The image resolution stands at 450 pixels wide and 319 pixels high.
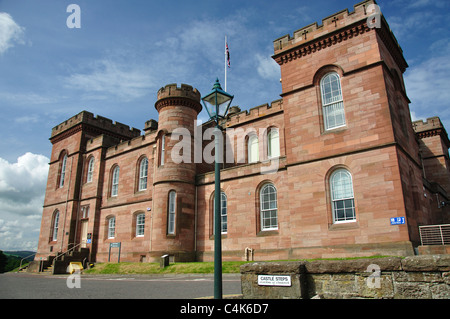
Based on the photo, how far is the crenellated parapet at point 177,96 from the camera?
951 inches

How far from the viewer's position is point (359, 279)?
637 cm

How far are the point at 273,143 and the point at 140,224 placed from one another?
12.3 meters

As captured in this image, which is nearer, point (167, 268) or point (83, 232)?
point (167, 268)

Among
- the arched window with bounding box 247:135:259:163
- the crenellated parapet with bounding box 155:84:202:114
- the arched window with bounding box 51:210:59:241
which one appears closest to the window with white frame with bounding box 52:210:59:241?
the arched window with bounding box 51:210:59:241

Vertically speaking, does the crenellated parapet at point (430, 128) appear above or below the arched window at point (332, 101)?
above

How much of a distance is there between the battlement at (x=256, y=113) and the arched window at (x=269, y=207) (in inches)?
272

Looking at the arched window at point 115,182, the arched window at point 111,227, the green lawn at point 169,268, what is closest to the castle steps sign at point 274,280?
the green lawn at point 169,268

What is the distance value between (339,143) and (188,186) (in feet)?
35.8

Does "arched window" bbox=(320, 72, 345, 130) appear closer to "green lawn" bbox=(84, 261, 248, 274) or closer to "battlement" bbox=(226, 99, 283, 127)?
"battlement" bbox=(226, 99, 283, 127)

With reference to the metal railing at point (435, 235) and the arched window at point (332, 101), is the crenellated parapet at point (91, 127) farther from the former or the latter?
the metal railing at point (435, 235)

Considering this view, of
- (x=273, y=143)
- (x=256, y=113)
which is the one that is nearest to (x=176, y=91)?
(x=256, y=113)

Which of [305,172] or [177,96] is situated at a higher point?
[177,96]

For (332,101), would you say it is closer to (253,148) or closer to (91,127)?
(253,148)
